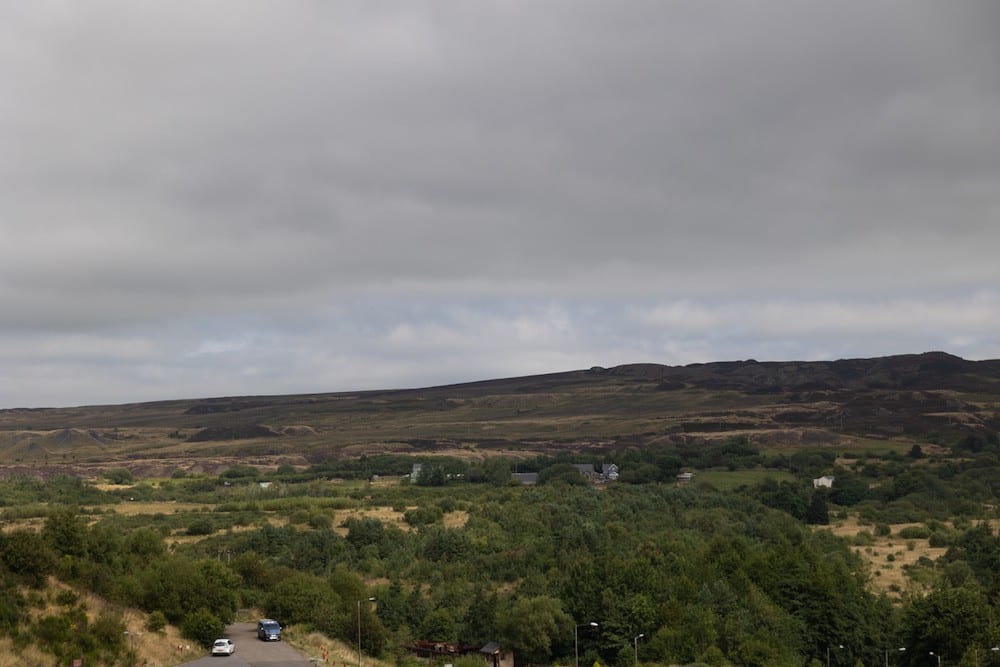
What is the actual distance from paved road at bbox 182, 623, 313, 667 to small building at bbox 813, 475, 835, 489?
113m

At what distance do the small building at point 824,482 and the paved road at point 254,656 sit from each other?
112981mm

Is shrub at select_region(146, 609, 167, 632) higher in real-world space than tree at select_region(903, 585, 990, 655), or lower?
higher

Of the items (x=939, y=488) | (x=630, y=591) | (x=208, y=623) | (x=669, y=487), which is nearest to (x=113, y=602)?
(x=208, y=623)

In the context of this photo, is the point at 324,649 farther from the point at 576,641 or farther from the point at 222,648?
the point at 576,641

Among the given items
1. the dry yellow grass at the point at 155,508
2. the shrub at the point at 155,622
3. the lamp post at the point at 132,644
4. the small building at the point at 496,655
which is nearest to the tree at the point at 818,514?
the dry yellow grass at the point at 155,508

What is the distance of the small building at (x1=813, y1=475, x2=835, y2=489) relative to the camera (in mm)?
152325

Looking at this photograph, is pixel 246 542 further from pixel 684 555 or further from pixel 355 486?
pixel 355 486

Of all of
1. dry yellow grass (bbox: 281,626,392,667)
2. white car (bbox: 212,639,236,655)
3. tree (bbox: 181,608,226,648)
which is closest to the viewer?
white car (bbox: 212,639,236,655)

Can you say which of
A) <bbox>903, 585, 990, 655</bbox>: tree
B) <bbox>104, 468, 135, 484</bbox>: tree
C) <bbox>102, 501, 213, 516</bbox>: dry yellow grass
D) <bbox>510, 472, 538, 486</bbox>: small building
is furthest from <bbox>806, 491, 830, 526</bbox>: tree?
<bbox>104, 468, 135, 484</bbox>: tree

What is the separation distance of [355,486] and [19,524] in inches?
2691

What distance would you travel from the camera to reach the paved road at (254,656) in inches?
1832

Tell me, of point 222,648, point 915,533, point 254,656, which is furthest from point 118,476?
point 254,656

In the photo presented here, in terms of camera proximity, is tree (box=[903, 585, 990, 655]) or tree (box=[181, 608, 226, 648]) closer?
tree (box=[181, 608, 226, 648])

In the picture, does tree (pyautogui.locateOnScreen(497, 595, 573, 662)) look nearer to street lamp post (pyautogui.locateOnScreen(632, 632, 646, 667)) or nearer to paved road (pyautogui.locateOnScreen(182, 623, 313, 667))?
street lamp post (pyautogui.locateOnScreen(632, 632, 646, 667))
